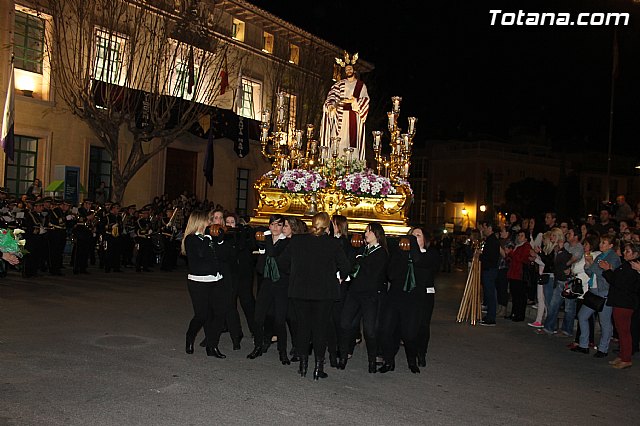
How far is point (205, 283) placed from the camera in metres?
8.60

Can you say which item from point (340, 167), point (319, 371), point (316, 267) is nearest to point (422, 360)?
point (319, 371)

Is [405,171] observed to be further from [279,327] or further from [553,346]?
[279,327]

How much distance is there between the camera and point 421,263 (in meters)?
8.84

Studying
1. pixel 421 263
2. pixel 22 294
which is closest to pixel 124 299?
pixel 22 294

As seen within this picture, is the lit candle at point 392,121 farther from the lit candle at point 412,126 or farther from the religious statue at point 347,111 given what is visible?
the religious statue at point 347,111

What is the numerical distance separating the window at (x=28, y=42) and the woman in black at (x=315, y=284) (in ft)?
63.3

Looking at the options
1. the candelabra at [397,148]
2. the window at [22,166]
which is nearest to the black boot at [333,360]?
the candelabra at [397,148]

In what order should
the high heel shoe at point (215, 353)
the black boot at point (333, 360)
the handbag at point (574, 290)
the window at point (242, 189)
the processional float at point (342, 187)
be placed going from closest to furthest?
the black boot at point (333, 360)
the high heel shoe at point (215, 353)
the handbag at point (574, 290)
the processional float at point (342, 187)
the window at point (242, 189)

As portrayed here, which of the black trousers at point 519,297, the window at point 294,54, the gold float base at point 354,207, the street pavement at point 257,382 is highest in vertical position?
the window at point 294,54

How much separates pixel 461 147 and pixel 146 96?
5247 centimetres

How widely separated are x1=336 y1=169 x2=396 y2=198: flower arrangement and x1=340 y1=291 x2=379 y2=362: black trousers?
4.66 meters

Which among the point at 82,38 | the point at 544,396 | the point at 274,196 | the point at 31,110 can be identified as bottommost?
the point at 544,396

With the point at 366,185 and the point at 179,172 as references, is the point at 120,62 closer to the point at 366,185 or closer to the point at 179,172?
the point at 179,172

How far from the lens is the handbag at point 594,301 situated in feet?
32.5
